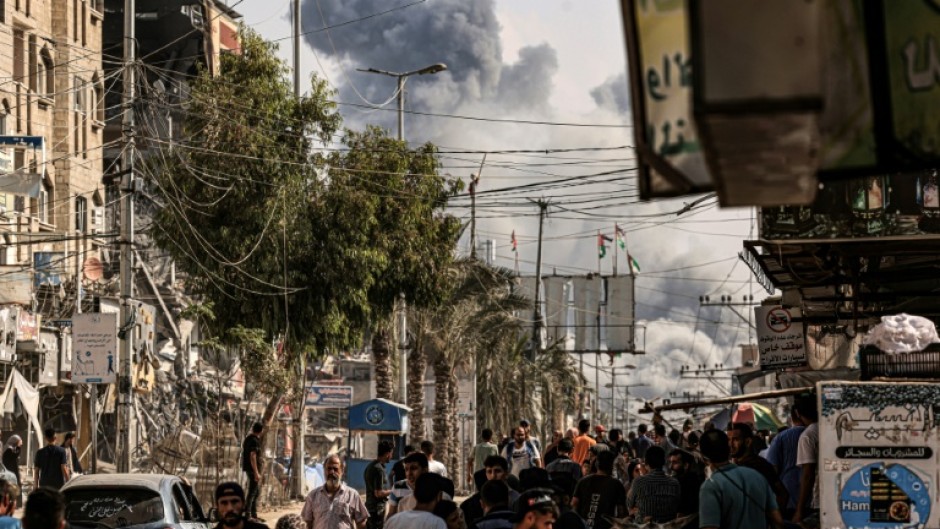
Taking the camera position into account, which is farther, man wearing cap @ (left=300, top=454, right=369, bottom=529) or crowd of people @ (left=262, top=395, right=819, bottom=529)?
man wearing cap @ (left=300, top=454, right=369, bottom=529)

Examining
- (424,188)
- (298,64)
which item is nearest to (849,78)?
(424,188)

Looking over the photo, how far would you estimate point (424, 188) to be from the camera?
38.1 m

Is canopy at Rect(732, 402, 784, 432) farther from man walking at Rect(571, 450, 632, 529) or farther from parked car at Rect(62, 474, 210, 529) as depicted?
parked car at Rect(62, 474, 210, 529)

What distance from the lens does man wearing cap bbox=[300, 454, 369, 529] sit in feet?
48.5

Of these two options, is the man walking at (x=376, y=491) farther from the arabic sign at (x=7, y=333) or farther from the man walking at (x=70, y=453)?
the arabic sign at (x=7, y=333)

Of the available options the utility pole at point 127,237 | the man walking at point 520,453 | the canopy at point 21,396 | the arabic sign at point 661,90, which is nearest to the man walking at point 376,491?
the man walking at point 520,453

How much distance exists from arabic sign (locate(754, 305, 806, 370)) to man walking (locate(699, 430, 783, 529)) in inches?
628

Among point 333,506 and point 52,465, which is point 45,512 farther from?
Result: point 52,465

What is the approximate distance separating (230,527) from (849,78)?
6.74 metres

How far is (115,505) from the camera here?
16.1 meters

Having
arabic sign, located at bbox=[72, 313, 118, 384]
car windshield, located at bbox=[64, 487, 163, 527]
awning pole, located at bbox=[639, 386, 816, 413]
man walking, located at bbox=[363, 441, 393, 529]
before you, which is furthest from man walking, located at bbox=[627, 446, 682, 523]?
arabic sign, located at bbox=[72, 313, 118, 384]

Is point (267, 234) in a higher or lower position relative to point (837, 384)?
higher

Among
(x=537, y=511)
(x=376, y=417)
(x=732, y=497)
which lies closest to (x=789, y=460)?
(x=732, y=497)

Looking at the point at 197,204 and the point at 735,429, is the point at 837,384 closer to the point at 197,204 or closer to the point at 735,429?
the point at 735,429
